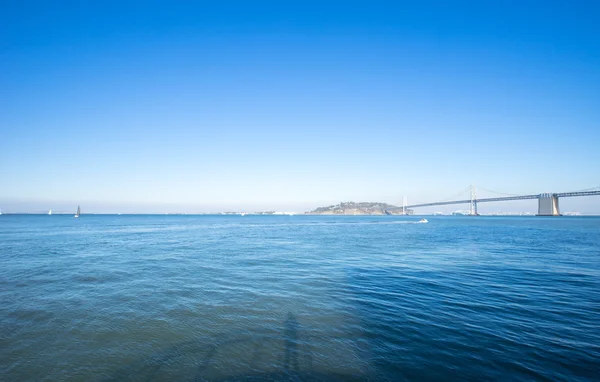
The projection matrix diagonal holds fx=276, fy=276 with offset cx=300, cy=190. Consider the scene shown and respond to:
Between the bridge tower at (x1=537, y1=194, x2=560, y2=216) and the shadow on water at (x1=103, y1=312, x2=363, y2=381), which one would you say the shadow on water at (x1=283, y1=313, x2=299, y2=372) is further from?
the bridge tower at (x1=537, y1=194, x2=560, y2=216)

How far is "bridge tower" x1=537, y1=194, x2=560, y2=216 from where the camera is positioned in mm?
129750

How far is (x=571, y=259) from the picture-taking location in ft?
72.0

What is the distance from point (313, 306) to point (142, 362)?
5.86m

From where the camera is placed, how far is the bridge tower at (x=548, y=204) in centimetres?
12975

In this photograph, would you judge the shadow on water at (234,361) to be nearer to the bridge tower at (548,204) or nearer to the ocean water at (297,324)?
the ocean water at (297,324)

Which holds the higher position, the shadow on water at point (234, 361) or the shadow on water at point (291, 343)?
the shadow on water at point (234, 361)

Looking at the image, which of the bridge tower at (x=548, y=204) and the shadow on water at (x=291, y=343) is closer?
the shadow on water at (x=291, y=343)

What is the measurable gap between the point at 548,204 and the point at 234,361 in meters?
175

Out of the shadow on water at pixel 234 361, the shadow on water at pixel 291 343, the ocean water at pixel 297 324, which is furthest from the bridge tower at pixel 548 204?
the shadow on water at pixel 234 361

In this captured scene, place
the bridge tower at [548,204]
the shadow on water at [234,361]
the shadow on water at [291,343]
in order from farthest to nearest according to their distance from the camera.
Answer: the bridge tower at [548,204] → the shadow on water at [291,343] → the shadow on water at [234,361]

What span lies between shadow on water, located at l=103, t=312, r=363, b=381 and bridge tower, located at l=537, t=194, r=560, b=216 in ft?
554

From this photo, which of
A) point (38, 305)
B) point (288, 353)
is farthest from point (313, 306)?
point (38, 305)

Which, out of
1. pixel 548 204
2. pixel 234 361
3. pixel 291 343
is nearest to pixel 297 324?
pixel 291 343

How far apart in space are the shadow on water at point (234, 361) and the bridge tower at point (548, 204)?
16871 centimetres
